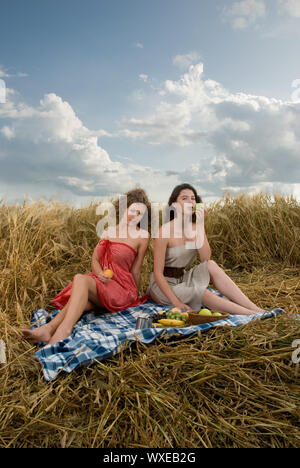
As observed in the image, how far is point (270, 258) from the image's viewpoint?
578 cm

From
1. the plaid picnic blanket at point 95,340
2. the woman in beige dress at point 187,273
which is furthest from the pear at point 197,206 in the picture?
the plaid picnic blanket at point 95,340

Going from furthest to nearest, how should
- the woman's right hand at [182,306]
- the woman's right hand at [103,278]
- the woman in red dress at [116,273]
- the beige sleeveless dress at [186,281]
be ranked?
the beige sleeveless dress at [186,281], the woman's right hand at [182,306], the woman's right hand at [103,278], the woman in red dress at [116,273]

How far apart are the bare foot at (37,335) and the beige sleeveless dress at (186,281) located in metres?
1.23

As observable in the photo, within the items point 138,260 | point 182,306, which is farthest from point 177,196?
point 182,306

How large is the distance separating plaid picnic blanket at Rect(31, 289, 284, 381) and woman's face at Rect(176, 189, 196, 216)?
3.79 ft

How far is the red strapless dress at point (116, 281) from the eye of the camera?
3.32 meters

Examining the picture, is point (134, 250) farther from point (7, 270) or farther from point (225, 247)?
point (225, 247)

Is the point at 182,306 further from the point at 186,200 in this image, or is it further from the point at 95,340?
the point at 95,340

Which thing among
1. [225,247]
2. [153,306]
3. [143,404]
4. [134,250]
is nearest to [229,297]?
[153,306]

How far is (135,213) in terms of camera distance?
364 centimetres

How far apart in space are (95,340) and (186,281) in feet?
4.57

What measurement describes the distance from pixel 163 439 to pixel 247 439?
394 millimetres

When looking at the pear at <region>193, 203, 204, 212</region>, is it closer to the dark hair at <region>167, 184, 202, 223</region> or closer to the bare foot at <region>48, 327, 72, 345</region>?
the dark hair at <region>167, 184, 202, 223</region>

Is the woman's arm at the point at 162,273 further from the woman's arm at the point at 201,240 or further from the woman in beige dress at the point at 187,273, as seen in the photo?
the woman's arm at the point at 201,240
